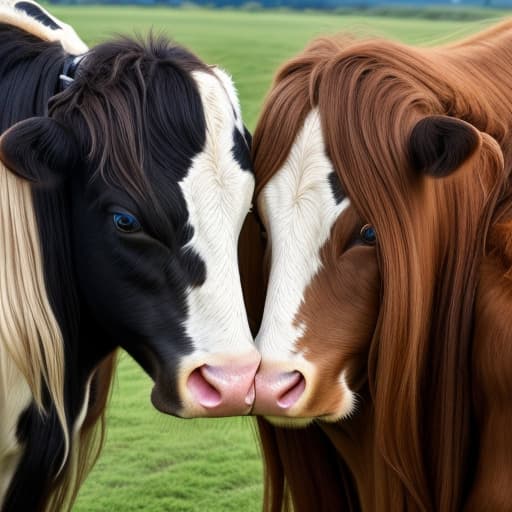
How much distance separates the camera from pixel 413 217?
2.41 meters

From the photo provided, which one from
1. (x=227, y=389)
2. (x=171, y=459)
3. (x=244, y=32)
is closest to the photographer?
(x=227, y=389)

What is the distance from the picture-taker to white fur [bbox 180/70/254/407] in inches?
93.2

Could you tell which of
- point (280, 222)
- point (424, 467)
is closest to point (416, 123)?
point (280, 222)

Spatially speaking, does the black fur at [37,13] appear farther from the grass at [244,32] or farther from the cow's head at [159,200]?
the grass at [244,32]

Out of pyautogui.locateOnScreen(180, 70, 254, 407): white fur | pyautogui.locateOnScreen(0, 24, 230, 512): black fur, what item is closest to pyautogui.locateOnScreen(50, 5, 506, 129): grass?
pyautogui.locateOnScreen(0, 24, 230, 512): black fur

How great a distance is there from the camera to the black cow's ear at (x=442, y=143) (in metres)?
2.26

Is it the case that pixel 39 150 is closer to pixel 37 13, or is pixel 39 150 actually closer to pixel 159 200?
pixel 159 200

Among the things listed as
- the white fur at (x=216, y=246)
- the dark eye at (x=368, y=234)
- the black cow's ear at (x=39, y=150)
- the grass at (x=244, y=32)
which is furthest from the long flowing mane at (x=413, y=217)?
the grass at (x=244, y=32)

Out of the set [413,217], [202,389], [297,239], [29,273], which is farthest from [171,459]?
[413,217]

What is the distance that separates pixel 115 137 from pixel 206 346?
0.58 metres

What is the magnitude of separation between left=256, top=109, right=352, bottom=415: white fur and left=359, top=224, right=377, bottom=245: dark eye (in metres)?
0.08

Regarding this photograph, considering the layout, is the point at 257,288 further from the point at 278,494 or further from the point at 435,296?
the point at 278,494

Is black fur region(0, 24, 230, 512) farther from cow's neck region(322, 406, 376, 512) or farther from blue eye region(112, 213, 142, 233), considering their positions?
cow's neck region(322, 406, 376, 512)

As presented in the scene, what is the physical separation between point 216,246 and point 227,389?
37cm
